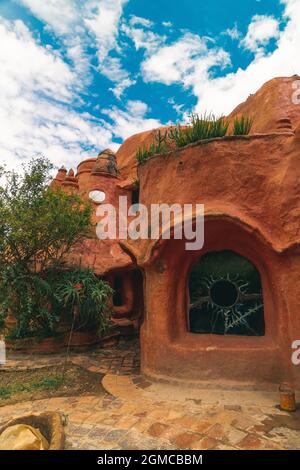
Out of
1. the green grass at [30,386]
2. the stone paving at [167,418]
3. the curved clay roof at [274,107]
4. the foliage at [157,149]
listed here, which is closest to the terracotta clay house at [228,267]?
the foliage at [157,149]

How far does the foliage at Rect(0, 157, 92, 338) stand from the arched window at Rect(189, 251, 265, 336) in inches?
170

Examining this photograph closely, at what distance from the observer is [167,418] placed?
453cm

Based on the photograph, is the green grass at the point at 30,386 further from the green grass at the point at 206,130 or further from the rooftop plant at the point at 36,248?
the green grass at the point at 206,130

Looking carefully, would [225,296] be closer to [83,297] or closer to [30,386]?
[83,297]

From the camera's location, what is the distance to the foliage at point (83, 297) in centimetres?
880

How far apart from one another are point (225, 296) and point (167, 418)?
289cm

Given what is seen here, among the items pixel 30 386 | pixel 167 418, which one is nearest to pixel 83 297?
pixel 30 386

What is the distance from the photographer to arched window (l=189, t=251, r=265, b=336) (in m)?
6.35

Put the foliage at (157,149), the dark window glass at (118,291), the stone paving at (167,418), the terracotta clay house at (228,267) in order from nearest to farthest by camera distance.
A: the stone paving at (167,418)
the terracotta clay house at (228,267)
the foliage at (157,149)
the dark window glass at (118,291)

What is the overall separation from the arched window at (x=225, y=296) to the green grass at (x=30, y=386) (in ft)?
10.5

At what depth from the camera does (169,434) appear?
4.04m

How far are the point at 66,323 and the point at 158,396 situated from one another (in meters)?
5.10

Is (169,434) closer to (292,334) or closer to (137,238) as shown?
(292,334)

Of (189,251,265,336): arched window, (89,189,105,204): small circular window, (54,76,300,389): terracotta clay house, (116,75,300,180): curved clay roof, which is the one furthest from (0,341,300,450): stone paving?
(89,189,105,204): small circular window
